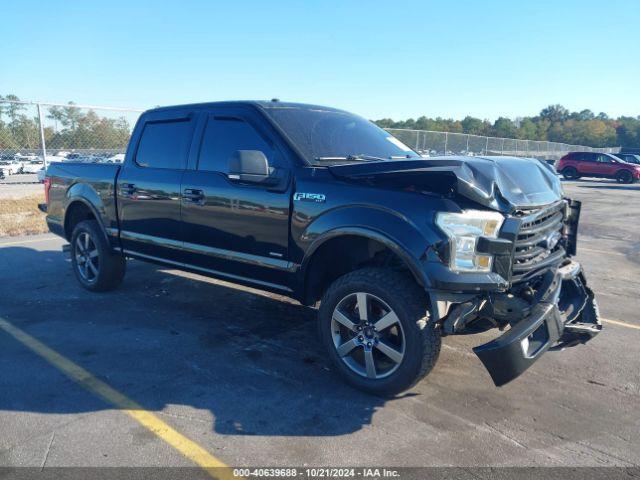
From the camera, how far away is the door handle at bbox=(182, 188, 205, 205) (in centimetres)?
454

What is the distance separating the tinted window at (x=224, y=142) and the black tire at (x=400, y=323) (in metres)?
1.35

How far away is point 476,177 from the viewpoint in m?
3.23

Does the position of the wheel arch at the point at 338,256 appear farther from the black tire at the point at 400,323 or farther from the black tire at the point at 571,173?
the black tire at the point at 571,173

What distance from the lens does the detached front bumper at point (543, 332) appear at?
294 centimetres

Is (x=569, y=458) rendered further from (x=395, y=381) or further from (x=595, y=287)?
(x=595, y=287)

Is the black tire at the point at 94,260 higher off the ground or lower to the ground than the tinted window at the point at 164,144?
lower

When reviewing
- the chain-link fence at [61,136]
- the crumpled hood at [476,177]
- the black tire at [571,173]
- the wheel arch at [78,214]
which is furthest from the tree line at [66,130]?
the black tire at [571,173]

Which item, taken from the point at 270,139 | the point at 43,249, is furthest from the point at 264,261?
the point at 43,249

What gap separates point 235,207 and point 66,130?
39.4ft

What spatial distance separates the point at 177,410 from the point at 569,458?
93.5 inches

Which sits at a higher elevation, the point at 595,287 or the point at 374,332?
the point at 374,332

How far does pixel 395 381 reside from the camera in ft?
11.1

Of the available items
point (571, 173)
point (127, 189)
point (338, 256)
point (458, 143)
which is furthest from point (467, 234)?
point (571, 173)

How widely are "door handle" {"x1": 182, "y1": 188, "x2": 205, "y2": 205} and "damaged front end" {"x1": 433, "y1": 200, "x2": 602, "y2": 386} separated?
235 centimetres
